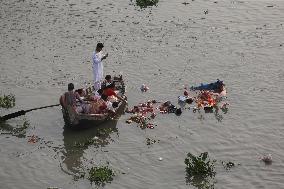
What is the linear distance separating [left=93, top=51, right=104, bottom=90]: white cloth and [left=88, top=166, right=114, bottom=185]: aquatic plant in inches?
219

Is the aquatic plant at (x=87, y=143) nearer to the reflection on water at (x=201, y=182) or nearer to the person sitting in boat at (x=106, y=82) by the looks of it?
the person sitting in boat at (x=106, y=82)

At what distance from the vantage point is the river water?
1592cm

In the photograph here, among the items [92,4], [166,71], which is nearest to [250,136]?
[166,71]

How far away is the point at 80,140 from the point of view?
17.9 m

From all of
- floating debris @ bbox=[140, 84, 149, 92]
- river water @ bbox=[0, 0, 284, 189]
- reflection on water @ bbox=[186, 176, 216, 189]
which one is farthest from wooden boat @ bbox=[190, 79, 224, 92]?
reflection on water @ bbox=[186, 176, 216, 189]

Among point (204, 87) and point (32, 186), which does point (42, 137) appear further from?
point (204, 87)

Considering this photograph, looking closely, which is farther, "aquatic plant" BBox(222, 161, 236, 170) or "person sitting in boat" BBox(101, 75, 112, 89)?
"person sitting in boat" BBox(101, 75, 112, 89)

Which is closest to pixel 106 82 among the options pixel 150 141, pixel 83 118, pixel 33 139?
pixel 83 118

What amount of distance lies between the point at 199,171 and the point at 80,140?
4766 mm

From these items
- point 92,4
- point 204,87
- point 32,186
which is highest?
point 92,4

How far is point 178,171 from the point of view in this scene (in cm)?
1570

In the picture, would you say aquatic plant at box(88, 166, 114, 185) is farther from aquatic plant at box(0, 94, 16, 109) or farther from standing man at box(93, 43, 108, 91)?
aquatic plant at box(0, 94, 16, 109)

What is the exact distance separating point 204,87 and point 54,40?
9.97m

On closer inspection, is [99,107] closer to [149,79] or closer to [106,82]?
[106,82]
